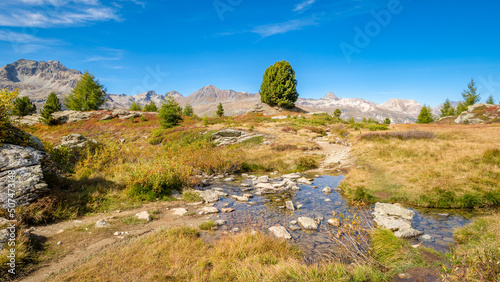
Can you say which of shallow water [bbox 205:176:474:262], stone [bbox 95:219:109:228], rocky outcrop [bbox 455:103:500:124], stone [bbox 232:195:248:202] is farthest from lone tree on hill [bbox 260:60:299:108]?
stone [bbox 95:219:109:228]

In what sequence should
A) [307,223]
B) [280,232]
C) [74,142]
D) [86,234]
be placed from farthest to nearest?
[74,142]
[307,223]
[280,232]
[86,234]

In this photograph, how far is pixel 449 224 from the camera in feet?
23.5

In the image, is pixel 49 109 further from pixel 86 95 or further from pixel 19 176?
pixel 19 176

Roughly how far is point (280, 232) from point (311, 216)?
2.11 meters

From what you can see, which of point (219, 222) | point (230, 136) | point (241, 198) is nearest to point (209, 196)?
point (241, 198)

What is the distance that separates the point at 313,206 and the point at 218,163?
A: 859 centimetres

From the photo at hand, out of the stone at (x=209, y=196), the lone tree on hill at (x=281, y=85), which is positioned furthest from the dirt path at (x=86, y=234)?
the lone tree on hill at (x=281, y=85)

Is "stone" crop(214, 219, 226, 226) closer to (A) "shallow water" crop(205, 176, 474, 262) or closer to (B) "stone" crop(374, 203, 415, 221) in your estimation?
(A) "shallow water" crop(205, 176, 474, 262)

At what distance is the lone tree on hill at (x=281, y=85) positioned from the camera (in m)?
63.4

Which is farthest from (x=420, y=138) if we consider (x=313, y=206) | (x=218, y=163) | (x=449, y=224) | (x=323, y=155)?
(x=218, y=163)

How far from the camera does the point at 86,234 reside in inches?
244

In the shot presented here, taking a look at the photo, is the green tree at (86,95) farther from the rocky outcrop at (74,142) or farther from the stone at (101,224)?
the stone at (101,224)

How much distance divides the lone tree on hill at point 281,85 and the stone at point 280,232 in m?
58.5

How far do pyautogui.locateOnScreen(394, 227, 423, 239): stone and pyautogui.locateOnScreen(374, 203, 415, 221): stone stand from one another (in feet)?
3.95
